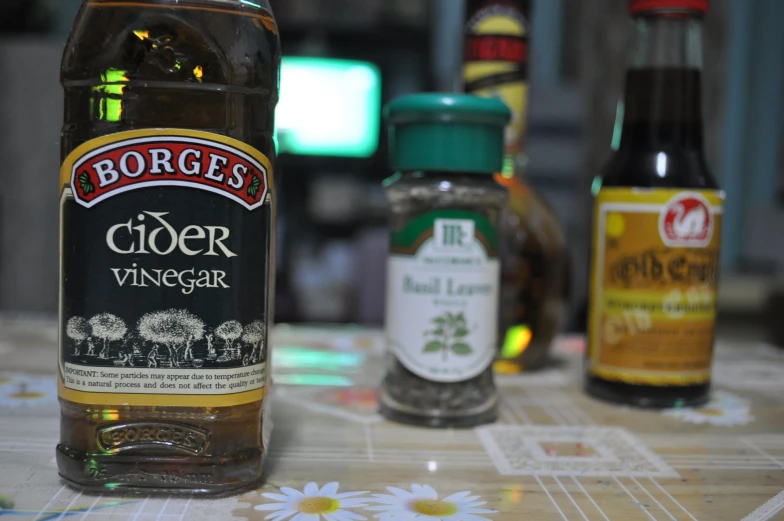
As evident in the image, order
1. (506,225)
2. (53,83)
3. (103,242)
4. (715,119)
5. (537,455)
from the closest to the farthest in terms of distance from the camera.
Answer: (103,242) → (537,455) → (506,225) → (53,83) → (715,119)

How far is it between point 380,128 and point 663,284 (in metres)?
2.57

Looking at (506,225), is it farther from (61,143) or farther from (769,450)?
(61,143)

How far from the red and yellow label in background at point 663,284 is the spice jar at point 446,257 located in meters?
0.15

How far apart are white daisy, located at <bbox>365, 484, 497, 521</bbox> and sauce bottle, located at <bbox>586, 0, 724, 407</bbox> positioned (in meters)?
0.30

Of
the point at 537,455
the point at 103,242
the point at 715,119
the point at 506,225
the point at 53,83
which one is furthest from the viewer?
the point at 715,119

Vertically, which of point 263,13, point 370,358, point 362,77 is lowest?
point 370,358

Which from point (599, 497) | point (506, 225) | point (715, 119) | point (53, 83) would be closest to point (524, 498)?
point (599, 497)

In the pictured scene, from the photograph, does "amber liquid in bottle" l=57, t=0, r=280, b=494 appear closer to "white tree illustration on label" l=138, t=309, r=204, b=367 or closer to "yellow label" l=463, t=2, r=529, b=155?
"white tree illustration on label" l=138, t=309, r=204, b=367

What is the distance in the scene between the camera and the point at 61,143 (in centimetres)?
48

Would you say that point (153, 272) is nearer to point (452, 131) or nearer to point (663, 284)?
point (452, 131)

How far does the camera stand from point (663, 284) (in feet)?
2.31

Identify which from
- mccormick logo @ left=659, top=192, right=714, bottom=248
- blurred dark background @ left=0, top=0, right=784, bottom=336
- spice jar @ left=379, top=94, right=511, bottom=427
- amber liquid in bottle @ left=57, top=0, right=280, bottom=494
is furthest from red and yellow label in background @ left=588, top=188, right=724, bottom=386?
blurred dark background @ left=0, top=0, right=784, bottom=336

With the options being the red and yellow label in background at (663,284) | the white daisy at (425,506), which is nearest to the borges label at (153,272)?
the white daisy at (425,506)

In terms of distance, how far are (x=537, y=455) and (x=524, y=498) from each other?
95 millimetres
